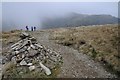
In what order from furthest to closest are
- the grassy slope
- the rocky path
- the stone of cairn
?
1. the grassy slope
2. the stone of cairn
3. the rocky path

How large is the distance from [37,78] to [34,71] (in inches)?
47.7

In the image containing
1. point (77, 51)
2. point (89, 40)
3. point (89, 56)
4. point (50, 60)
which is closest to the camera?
point (50, 60)

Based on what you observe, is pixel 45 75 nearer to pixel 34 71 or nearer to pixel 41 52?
pixel 34 71

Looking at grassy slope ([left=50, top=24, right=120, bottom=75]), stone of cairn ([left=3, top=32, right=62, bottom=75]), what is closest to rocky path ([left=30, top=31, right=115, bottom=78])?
grassy slope ([left=50, top=24, right=120, bottom=75])

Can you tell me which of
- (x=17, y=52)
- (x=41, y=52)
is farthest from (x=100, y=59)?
(x=17, y=52)

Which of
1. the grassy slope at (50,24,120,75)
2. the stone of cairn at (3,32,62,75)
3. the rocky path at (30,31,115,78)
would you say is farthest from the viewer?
the grassy slope at (50,24,120,75)

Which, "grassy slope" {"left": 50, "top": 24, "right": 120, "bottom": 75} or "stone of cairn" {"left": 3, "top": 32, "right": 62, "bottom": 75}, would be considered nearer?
"stone of cairn" {"left": 3, "top": 32, "right": 62, "bottom": 75}

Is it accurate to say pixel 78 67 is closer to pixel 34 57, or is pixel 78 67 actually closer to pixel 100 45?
pixel 34 57

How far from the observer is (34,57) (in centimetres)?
2708

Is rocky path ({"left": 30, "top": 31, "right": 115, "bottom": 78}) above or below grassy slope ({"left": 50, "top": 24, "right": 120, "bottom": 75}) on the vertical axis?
below

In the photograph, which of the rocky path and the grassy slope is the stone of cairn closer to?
the rocky path

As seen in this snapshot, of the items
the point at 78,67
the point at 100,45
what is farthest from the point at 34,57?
the point at 100,45

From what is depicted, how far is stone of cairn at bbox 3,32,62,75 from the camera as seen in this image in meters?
25.7

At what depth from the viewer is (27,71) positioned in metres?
24.7
